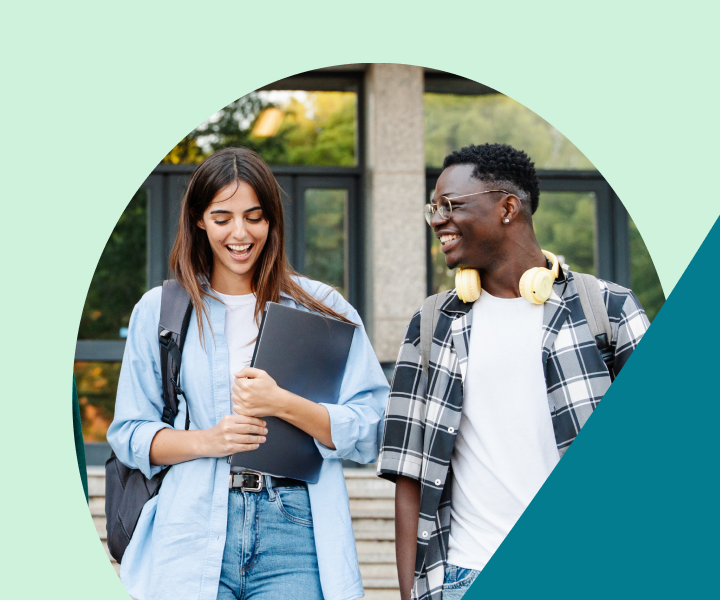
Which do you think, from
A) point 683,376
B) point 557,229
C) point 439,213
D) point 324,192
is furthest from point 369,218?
point 683,376

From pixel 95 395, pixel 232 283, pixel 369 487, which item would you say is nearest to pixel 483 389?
pixel 232 283

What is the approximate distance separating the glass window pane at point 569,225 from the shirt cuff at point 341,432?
5337 millimetres

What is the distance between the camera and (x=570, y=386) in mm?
2373

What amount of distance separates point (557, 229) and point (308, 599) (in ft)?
18.8

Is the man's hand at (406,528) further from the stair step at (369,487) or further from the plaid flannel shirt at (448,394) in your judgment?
the stair step at (369,487)

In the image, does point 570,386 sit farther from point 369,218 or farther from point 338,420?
point 369,218

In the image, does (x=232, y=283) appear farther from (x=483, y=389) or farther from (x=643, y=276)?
(x=643, y=276)

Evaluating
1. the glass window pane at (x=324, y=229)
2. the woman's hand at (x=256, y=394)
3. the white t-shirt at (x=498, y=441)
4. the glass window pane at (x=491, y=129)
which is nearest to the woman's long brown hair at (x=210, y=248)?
the woman's hand at (x=256, y=394)

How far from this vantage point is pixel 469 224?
96.6 inches

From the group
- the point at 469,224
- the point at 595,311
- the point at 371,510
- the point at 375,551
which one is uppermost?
the point at 469,224

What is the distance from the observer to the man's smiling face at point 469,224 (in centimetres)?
245

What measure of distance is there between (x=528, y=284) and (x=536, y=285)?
0.09 feet

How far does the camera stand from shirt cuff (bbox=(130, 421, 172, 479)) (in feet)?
7.92

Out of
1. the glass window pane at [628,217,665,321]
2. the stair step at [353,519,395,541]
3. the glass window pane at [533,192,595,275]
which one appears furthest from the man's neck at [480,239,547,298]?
the glass window pane at [628,217,665,321]
